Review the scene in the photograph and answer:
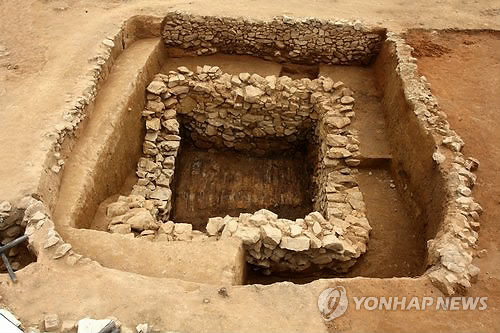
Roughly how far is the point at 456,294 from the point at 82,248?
389cm

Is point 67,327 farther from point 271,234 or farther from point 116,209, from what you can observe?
point 271,234

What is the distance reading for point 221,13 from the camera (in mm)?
8266

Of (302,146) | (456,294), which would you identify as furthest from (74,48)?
(456,294)

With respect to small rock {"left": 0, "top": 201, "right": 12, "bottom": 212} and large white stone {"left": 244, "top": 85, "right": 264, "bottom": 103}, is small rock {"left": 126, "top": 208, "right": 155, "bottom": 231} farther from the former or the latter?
large white stone {"left": 244, "top": 85, "right": 264, "bottom": 103}

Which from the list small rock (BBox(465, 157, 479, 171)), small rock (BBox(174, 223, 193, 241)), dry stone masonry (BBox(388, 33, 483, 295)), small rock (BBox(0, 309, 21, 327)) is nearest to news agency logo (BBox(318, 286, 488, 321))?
dry stone masonry (BBox(388, 33, 483, 295))

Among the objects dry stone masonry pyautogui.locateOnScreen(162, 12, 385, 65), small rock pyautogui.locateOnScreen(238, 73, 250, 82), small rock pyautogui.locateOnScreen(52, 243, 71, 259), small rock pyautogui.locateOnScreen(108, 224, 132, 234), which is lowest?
small rock pyautogui.locateOnScreen(108, 224, 132, 234)

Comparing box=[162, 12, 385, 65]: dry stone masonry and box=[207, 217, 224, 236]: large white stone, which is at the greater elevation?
box=[162, 12, 385, 65]: dry stone masonry

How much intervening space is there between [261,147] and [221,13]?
268 centimetres

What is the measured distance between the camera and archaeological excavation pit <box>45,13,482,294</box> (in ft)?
17.8

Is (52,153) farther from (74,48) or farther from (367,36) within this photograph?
(367,36)

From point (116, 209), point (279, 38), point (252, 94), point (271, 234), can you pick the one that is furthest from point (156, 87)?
point (271, 234)

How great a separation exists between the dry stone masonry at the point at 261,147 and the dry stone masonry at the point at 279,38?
726 mm

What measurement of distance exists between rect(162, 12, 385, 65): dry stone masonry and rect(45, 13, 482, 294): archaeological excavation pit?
2 cm

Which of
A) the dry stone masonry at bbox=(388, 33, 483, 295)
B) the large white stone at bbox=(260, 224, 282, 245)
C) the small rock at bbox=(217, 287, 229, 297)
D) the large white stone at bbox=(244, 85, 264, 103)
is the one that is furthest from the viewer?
the large white stone at bbox=(244, 85, 264, 103)
